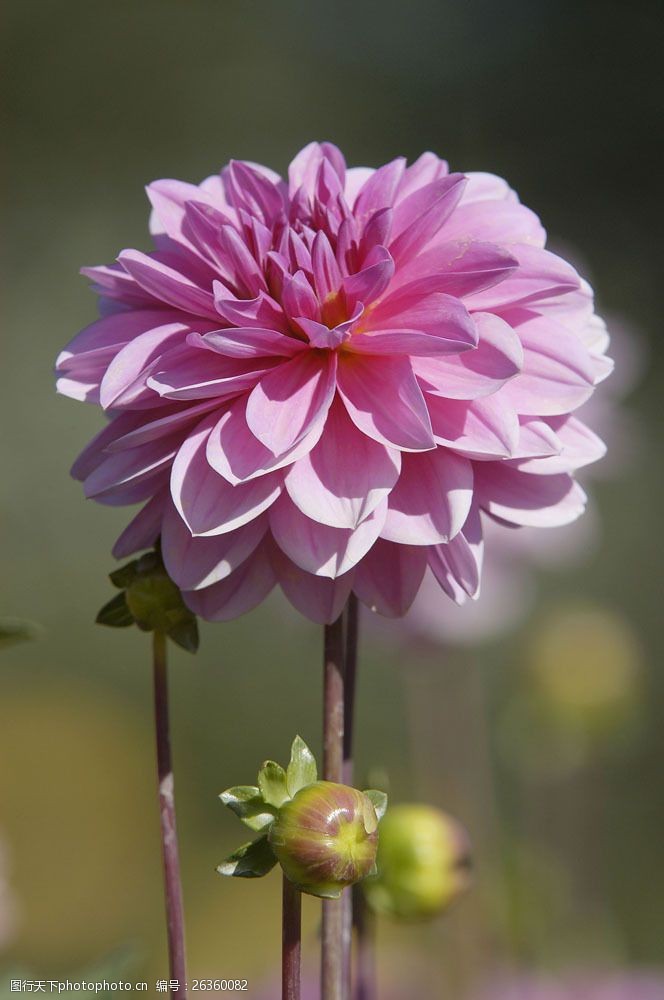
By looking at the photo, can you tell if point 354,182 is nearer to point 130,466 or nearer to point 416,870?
point 130,466

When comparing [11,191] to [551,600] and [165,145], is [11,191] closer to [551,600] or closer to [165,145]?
[165,145]

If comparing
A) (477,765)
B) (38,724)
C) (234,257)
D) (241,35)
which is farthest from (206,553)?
(241,35)

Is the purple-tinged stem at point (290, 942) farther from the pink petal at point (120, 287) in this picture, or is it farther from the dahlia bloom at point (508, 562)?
the dahlia bloom at point (508, 562)

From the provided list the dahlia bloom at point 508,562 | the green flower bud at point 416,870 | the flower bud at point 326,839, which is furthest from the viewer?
the dahlia bloom at point 508,562

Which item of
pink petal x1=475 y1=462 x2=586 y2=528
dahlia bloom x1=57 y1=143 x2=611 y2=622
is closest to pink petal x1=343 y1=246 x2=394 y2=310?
dahlia bloom x1=57 y1=143 x2=611 y2=622

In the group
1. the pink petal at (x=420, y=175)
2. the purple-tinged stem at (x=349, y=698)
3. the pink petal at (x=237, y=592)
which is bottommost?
the purple-tinged stem at (x=349, y=698)

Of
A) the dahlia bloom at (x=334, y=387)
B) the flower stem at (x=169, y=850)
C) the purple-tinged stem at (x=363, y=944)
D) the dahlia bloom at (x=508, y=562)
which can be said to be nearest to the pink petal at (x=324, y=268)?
the dahlia bloom at (x=334, y=387)

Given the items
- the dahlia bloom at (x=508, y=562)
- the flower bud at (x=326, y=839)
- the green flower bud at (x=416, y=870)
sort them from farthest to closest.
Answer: the dahlia bloom at (x=508, y=562) → the green flower bud at (x=416, y=870) → the flower bud at (x=326, y=839)
